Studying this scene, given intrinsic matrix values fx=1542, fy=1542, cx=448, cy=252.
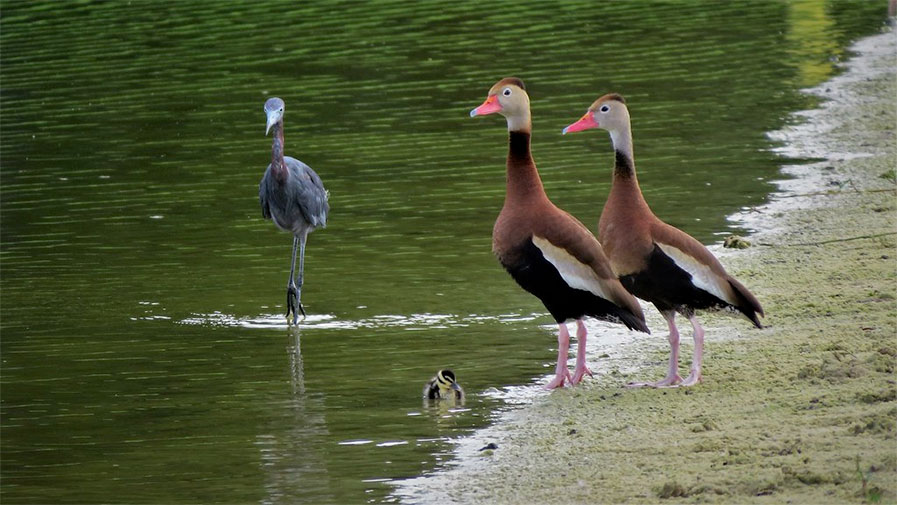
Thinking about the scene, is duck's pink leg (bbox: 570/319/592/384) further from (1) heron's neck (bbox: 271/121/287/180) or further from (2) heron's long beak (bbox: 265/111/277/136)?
(1) heron's neck (bbox: 271/121/287/180)

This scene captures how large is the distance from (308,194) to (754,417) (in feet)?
17.5

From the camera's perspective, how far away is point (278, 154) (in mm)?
11797

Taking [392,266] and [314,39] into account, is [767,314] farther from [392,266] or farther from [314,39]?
[314,39]

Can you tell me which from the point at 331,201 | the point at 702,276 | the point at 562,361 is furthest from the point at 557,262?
the point at 331,201

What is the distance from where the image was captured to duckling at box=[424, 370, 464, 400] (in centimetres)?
851

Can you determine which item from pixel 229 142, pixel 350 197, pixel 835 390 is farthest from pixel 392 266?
pixel 229 142

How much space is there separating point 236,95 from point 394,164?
5.38 m

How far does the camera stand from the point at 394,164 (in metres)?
16.2

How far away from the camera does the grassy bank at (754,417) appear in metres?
6.48

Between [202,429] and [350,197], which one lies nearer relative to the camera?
[202,429]

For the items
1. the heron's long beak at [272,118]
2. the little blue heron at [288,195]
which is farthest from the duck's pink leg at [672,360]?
the heron's long beak at [272,118]

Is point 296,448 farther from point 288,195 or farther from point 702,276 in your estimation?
point 288,195

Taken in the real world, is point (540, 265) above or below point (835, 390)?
above

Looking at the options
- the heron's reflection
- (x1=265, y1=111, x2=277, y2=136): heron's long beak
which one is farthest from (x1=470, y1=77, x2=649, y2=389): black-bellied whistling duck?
(x1=265, y1=111, x2=277, y2=136): heron's long beak
